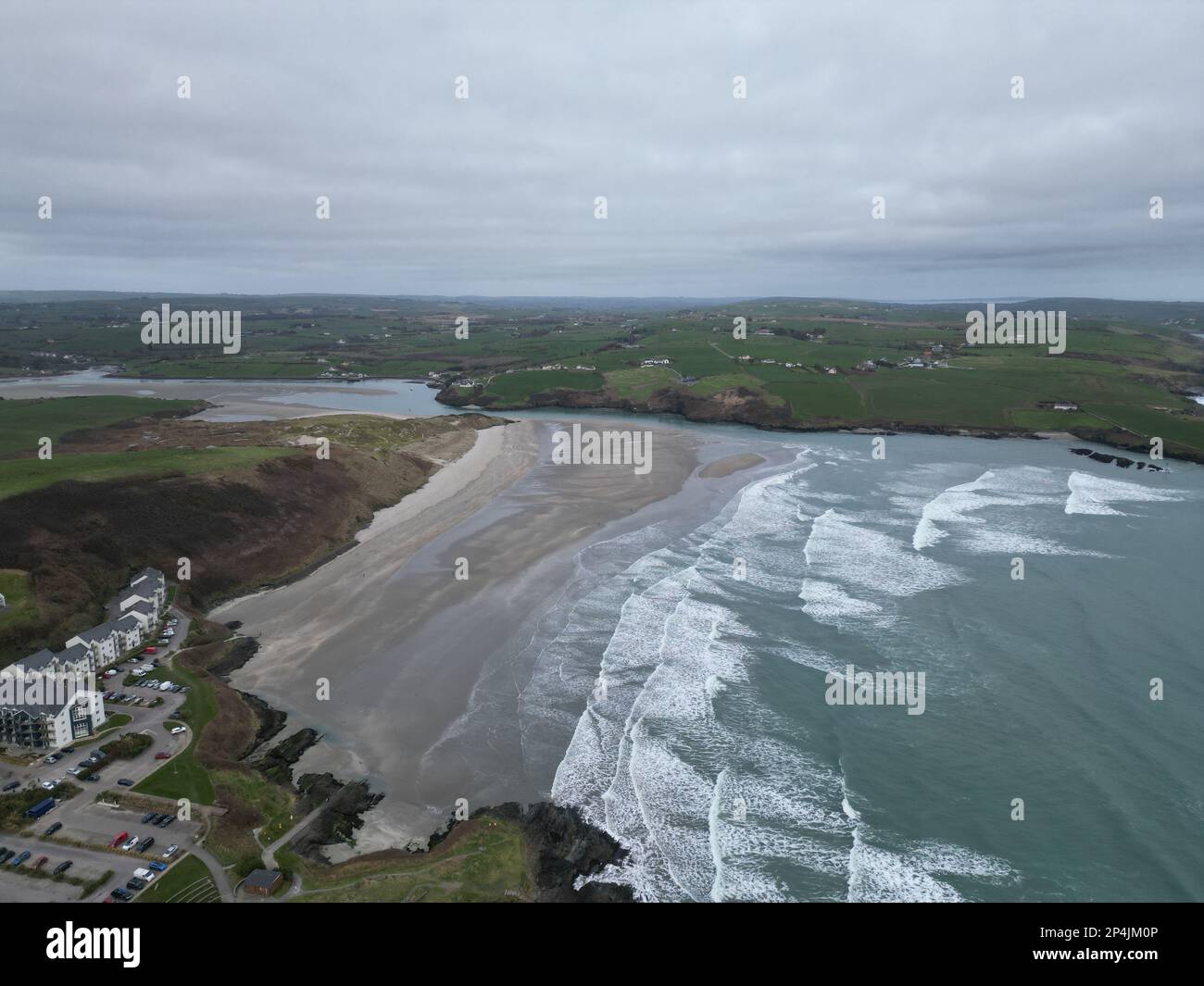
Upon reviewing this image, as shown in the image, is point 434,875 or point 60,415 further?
point 60,415

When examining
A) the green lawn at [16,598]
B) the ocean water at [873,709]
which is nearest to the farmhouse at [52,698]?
the green lawn at [16,598]

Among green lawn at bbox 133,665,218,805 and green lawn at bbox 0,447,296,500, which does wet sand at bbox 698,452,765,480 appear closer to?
green lawn at bbox 0,447,296,500

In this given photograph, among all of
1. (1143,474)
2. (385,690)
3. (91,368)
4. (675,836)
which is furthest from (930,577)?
(91,368)

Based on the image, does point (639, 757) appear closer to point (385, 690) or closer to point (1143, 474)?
point (385, 690)

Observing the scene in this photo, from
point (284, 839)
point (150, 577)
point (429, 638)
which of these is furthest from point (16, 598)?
point (284, 839)

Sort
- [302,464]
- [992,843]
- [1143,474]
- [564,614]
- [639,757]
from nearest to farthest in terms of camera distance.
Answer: [992,843] < [639,757] < [564,614] < [302,464] < [1143,474]

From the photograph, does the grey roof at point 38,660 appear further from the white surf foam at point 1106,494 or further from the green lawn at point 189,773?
the white surf foam at point 1106,494

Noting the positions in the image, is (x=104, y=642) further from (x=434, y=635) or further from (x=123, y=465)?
(x=123, y=465)
